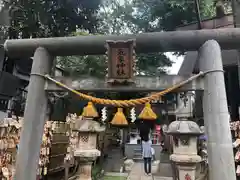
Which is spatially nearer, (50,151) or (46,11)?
(50,151)

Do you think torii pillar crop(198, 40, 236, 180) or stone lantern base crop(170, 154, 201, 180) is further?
stone lantern base crop(170, 154, 201, 180)

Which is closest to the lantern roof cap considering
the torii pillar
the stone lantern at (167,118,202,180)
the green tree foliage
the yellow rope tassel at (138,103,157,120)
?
the stone lantern at (167,118,202,180)

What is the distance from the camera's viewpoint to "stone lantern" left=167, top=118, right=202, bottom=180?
375 centimetres

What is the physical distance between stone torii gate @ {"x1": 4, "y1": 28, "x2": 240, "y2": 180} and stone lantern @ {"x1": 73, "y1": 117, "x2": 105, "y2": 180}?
2.99 ft

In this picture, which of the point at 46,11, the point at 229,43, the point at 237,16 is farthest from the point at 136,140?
the point at 229,43

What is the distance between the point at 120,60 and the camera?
4.05m

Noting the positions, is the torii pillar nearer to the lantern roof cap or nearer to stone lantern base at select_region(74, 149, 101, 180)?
the lantern roof cap

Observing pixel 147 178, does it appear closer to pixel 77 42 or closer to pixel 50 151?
pixel 50 151

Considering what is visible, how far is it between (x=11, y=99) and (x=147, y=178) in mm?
7631

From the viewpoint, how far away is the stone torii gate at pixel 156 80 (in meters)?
3.45

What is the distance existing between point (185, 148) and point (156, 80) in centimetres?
132

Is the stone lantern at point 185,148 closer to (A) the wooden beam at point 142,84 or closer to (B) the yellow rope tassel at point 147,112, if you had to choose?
(B) the yellow rope tassel at point 147,112

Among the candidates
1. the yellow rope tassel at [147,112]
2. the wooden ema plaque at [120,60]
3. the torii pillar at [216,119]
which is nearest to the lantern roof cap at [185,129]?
the torii pillar at [216,119]

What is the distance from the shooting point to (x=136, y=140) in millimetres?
21297
